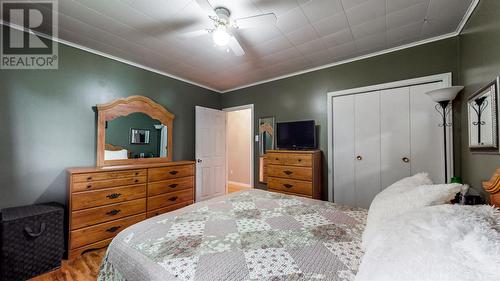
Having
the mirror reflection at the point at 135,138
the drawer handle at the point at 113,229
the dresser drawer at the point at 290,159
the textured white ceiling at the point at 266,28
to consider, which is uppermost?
the textured white ceiling at the point at 266,28

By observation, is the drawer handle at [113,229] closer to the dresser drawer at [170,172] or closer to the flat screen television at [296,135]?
the dresser drawer at [170,172]

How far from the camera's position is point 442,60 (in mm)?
2309

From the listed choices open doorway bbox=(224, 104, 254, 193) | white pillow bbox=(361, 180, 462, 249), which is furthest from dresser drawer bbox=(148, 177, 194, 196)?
white pillow bbox=(361, 180, 462, 249)

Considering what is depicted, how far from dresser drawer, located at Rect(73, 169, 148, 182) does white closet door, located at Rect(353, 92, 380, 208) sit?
10.2ft

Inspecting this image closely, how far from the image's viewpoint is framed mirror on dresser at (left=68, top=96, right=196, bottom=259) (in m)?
2.15

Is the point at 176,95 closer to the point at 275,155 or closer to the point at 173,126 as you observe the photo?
the point at 173,126

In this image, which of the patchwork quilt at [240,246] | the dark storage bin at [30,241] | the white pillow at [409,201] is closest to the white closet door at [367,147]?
the patchwork quilt at [240,246]

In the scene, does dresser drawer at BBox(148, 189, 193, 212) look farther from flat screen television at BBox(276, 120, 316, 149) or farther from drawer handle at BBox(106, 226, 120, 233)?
flat screen television at BBox(276, 120, 316, 149)

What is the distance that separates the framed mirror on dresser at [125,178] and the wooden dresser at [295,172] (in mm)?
1388

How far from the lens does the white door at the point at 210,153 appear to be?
384 cm

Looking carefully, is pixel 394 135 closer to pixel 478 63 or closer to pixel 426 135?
pixel 426 135

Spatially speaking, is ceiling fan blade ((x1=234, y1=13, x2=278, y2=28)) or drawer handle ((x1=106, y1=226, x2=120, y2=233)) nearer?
ceiling fan blade ((x1=234, y1=13, x2=278, y2=28))

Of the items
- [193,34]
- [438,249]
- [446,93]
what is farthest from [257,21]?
[446,93]

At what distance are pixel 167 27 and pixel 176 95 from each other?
5.38ft
